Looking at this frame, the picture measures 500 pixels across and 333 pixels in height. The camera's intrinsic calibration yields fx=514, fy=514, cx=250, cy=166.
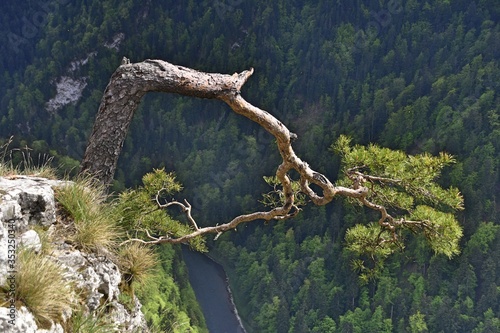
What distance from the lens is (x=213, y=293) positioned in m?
56.9

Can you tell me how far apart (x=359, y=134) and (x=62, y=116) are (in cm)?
4748

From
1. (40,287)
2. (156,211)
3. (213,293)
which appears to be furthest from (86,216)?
(213,293)

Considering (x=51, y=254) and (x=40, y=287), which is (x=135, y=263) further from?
→ (x=40, y=287)

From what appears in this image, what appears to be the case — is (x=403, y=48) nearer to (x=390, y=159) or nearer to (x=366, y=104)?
(x=366, y=104)

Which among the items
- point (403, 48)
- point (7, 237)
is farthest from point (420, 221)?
point (403, 48)

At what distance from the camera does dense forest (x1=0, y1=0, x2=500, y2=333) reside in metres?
57.7

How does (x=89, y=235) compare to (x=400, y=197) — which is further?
(x=400, y=197)

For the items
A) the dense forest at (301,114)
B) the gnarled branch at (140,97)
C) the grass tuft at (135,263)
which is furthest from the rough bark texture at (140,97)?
the dense forest at (301,114)

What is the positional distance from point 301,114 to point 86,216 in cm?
8233

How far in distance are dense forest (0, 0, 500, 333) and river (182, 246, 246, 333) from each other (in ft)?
4.76

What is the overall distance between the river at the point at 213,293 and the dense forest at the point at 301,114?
1452 millimetres

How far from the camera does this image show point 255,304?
2254 inches

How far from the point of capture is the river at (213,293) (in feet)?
173

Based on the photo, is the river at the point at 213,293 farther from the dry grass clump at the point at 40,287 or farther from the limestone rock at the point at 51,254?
the dry grass clump at the point at 40,287
